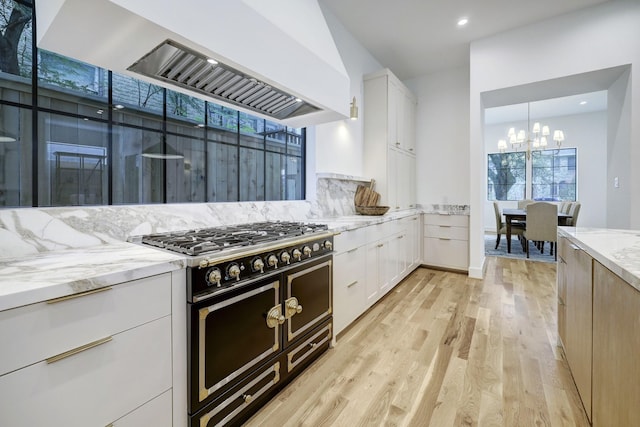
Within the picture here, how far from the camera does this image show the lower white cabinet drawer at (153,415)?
97cm

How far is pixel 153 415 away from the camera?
41.1 inches

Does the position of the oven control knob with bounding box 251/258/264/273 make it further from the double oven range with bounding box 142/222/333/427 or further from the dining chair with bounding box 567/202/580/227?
the dining chair with bounding box 567/202/580/227

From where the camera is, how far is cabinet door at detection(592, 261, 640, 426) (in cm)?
87

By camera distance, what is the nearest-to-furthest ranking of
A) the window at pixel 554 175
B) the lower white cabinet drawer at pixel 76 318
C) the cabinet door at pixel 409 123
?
the lower white cabinet drawer at pixel 76 318 → the cabinet door at pixel 409 123 → the window at pixel 554 175

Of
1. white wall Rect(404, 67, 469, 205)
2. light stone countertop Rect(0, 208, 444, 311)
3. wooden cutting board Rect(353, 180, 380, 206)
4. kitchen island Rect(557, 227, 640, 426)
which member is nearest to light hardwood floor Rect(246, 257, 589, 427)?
kitchen island Rect(557, 227, 640, 426)

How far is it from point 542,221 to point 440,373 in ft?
14.2

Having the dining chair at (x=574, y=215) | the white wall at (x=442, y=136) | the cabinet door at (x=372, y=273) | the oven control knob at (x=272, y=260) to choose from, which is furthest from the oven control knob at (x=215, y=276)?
the dining chair at (x=574, y=215)

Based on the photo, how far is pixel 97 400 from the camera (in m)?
0.89

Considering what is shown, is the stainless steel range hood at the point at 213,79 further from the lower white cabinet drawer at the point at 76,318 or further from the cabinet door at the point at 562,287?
the cabinet door at the point at 562,287

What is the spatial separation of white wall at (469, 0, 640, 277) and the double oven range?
295 centimetres

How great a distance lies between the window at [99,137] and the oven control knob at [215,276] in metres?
0.85

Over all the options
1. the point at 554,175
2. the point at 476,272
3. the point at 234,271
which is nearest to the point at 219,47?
the point at 234,271

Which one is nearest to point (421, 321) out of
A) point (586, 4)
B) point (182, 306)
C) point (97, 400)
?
point (182, 306)

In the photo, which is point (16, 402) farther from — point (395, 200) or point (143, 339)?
point (395, 200)
